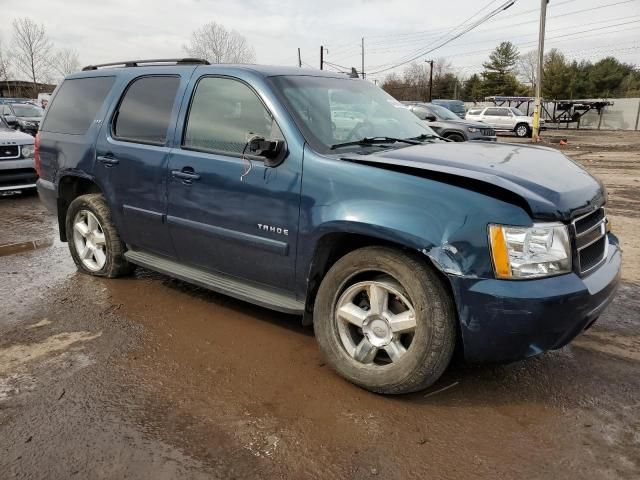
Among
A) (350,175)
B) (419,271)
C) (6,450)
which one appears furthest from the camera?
(350,175)

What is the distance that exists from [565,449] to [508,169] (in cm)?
146

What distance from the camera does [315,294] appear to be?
132 inches

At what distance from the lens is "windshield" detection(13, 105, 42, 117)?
18234 millimetres

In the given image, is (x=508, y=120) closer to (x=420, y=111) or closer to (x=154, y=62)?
(x=420, y=111)

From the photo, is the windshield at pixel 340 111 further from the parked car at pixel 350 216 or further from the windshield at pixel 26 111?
the windshield at pixel 26 111

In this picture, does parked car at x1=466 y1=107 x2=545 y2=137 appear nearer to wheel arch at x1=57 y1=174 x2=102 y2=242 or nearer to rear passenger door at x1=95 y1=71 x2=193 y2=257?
wheel arch at x1=57 y1=174 x2=102 y2=242

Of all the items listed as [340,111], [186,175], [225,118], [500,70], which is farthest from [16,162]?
[500,70]

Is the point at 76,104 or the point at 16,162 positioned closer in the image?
the point at 76,104

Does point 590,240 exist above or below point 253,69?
below

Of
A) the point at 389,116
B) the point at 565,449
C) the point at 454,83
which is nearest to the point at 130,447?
the point at 565,449

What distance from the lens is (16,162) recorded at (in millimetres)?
9320

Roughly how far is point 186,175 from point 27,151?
23.5ft

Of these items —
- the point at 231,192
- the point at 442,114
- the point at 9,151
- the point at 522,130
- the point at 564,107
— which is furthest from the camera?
the point at 564,107

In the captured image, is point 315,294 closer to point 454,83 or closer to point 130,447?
point 130,447
